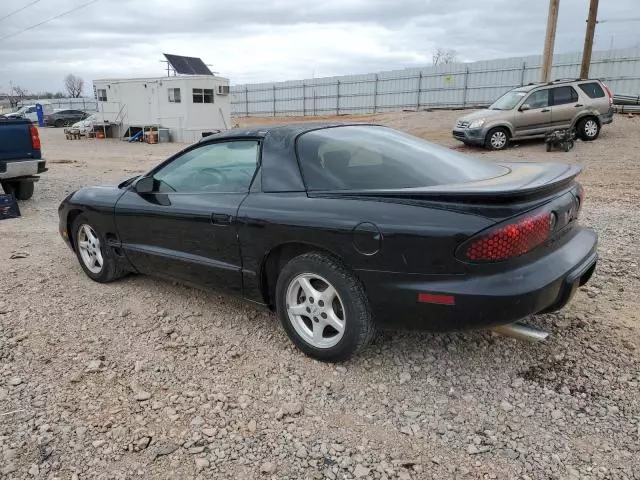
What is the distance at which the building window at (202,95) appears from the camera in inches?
936

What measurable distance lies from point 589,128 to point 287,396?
49.2 feet

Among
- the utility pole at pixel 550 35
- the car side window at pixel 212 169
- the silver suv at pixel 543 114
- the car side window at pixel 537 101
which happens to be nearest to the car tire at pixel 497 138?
the silver suv at pixel 543 114

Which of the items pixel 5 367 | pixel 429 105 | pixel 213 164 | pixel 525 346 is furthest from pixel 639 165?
pixel 429 105

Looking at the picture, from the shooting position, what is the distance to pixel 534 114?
47.9 ft

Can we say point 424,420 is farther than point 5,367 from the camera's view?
No

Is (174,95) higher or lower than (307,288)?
higher

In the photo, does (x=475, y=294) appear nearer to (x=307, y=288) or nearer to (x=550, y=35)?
(x=307, y=288)

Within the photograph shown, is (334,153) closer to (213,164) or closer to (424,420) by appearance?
(213,164)

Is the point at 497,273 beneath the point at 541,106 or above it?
beneath

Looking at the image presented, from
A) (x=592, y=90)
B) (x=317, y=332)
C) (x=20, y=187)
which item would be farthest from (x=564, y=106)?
(x=317, y=332)

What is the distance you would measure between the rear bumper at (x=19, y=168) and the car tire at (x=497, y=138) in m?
11.3

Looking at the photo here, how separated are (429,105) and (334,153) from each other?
30.4 m

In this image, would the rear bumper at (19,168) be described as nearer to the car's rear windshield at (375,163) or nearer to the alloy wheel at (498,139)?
the car's rear windshield at (375,163)

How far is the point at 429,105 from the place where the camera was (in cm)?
3191
